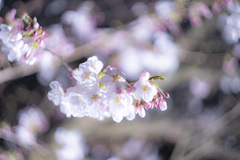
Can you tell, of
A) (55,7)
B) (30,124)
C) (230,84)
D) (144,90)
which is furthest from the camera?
(230,84)

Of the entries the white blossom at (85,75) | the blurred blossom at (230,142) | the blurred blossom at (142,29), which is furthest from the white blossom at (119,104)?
the blurred blossom at (230,142)

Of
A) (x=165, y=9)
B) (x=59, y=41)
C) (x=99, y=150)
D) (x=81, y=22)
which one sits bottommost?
(x=99, y=150)

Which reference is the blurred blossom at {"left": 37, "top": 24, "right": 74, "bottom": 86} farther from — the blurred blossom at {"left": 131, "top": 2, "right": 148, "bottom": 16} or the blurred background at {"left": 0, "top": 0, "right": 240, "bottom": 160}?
the blurred blossom at {"left": 131, "top": 2, "right": 148, "bottom": 16}

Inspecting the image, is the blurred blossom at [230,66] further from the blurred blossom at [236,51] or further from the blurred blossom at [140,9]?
the blurred blossom at [140,9]

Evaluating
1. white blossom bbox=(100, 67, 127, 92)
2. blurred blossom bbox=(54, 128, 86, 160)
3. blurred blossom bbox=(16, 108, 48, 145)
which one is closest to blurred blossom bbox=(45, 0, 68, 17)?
blurred blossom bbox=(16, 108, 48, 145)

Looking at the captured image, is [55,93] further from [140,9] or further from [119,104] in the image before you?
[140,9]

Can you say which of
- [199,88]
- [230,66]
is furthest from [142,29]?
[199,88]

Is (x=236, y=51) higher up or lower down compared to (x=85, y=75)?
higher up

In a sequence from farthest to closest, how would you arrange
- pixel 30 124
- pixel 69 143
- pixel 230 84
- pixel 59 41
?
pixel 230 84 < pixel 69 143 < pixel 59 41 < pixel 30 124
